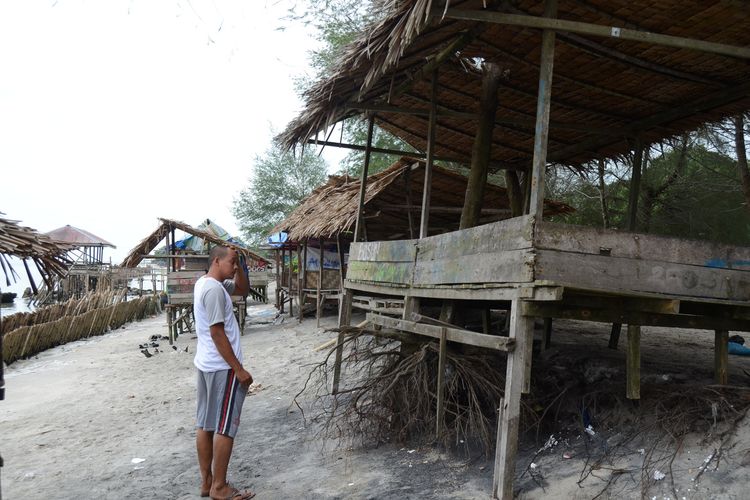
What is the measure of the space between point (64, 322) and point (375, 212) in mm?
10224

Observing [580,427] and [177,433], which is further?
[177,433]

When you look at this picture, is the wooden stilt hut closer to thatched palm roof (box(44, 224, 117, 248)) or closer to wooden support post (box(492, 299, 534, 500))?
wooden support post (box(492, 299, 534, 500))

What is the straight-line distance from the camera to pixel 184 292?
47.6ft

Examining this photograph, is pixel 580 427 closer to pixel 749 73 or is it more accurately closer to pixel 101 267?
pixel 749 73

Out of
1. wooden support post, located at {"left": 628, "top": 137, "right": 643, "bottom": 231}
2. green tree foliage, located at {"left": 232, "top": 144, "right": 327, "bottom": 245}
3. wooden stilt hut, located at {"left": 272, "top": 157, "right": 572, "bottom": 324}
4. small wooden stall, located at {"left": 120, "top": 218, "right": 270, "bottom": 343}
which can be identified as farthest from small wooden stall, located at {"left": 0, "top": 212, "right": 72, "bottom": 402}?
green tree foliage, located at {"left": 232, "top": 144, "right": 327, "bottom": 245}

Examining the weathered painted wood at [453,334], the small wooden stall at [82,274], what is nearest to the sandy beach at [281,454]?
the weathered painted wood at [453,334]

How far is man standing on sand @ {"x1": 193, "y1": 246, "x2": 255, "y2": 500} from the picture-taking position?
4.00 metres

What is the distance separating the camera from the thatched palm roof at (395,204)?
10.4 m

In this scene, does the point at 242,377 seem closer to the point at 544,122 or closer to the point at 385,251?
the point at 385,251

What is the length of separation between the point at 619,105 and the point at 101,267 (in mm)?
28891

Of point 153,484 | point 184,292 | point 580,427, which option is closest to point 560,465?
point 580,427

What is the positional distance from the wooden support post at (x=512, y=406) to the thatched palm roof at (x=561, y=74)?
203 cm

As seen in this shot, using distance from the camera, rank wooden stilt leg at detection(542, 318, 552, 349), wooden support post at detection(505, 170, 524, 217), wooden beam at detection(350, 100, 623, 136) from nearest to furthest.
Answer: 1. wooden beam at detection(350, 100, 623, 136)
2. wooden stilt leg at detection(542, 318, 552, 349)
3. wooden support post at detection(505, 170, 524, 217)

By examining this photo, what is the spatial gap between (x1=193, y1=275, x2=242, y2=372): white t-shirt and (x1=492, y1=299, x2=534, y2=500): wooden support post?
6.39ft
